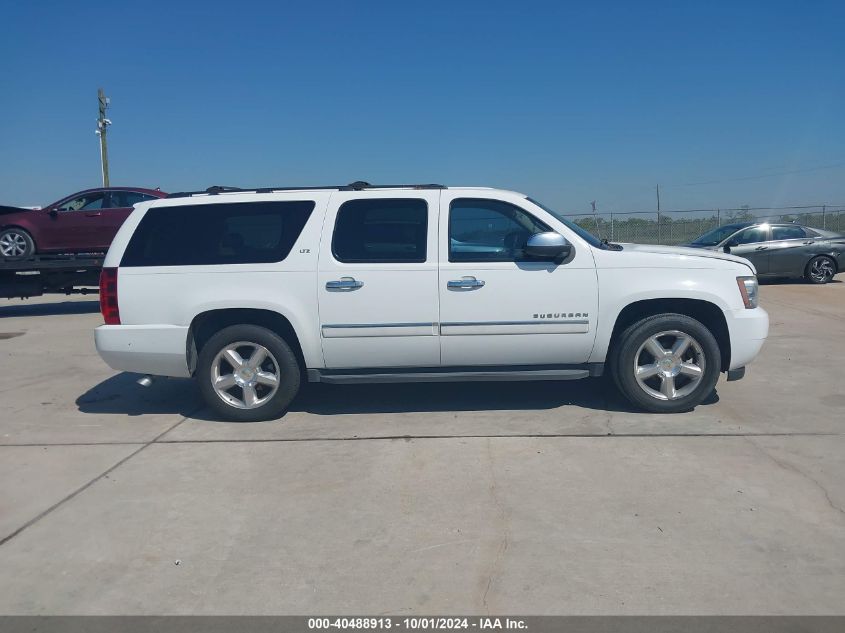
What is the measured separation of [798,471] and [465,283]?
271 centimetres

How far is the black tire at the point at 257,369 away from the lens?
19.6ft

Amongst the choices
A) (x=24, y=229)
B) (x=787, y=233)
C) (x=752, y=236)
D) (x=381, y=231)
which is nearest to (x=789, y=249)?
(x=787, y=233)

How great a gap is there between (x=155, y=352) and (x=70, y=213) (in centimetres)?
905

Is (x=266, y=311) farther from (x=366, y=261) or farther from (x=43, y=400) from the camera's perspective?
(x=43, y=400)

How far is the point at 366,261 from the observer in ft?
19.4

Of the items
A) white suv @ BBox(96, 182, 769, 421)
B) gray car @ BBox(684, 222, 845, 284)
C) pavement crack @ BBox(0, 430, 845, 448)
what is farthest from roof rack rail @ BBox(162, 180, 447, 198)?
gray car @ BBox(684, 222, 845, 284)

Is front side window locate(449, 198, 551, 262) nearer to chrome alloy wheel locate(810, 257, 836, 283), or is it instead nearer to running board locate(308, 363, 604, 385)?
running board locate(308, 363, 604, 385)

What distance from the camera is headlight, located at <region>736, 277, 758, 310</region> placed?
5980mm

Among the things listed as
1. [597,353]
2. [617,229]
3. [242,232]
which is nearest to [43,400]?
[242,232]

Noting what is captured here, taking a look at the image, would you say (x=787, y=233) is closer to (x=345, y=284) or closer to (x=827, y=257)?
(x=827, y=257)

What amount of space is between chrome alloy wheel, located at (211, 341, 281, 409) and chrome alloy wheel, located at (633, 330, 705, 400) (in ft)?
10.0

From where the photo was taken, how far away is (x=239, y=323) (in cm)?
→ 610

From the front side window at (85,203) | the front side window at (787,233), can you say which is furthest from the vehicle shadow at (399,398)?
the front side window at (787,233)

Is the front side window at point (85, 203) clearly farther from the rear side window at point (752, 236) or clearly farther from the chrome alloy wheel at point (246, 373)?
the rear side window at point (752, 236)
